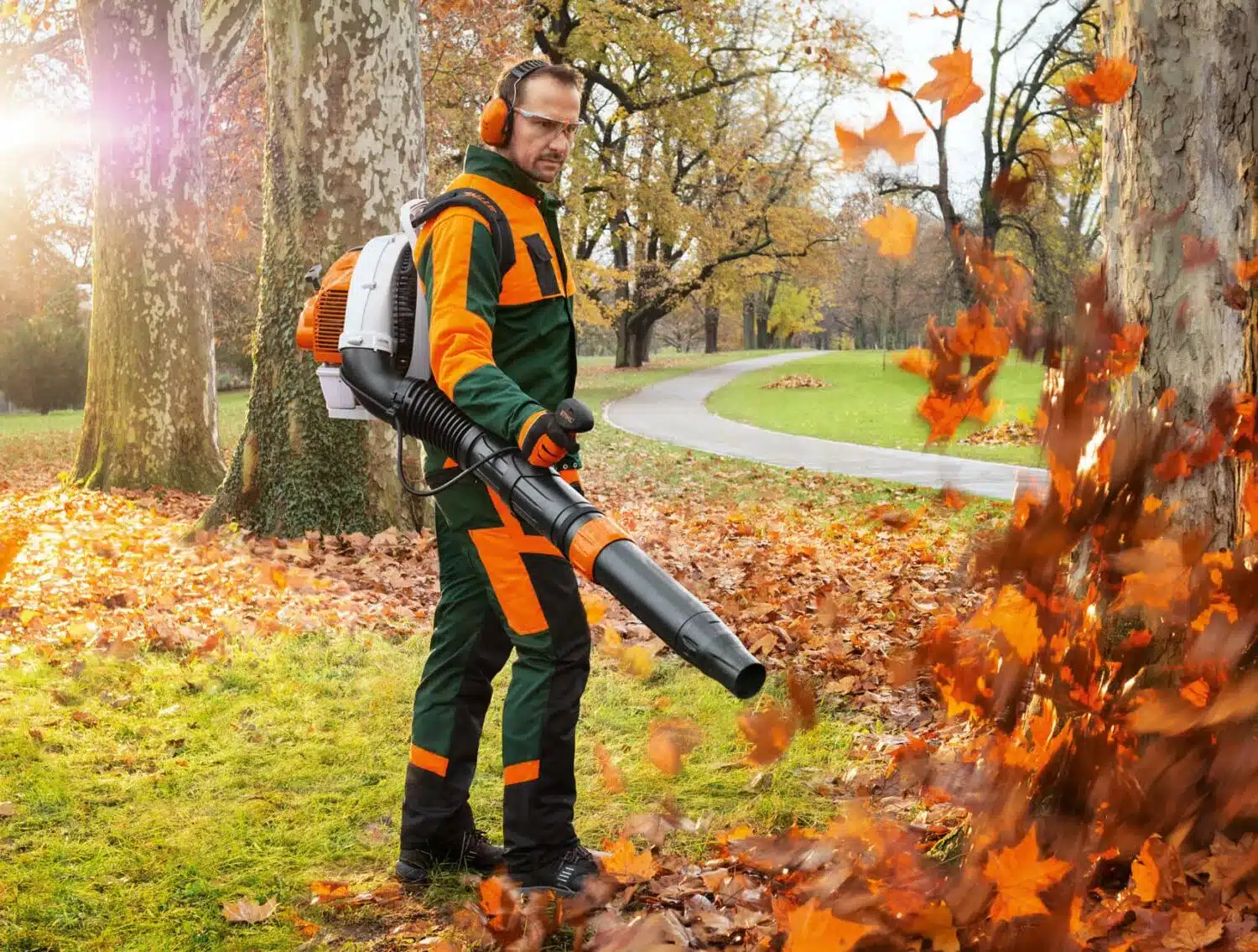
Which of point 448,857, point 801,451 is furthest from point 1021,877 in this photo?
point 801,451

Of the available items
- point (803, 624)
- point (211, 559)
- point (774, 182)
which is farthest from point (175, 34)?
point (774, 182)

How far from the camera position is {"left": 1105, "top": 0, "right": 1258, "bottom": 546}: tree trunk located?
9.41 ft

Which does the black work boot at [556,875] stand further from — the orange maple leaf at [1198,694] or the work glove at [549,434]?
the orange maple leaf at [1198,694]

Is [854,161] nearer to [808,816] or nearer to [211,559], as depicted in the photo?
[808,816]

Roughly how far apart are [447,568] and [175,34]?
1045cm

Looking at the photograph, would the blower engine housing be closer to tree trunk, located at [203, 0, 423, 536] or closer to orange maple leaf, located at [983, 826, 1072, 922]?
orange maple leaf, located at [983, 826, 1072, 922]

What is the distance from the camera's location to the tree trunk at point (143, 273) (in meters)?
10.9

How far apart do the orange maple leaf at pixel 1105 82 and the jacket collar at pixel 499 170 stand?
1.66 metres

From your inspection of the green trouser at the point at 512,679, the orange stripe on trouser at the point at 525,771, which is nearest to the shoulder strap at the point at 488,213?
the green trouser at the point at 512,679

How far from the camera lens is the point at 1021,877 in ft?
9.11

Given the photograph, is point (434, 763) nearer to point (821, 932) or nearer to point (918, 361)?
point (821, 932)

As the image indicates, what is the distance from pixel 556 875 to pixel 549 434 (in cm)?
133

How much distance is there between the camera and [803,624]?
5.69 metres

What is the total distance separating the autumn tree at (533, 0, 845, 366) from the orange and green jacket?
19266mm
